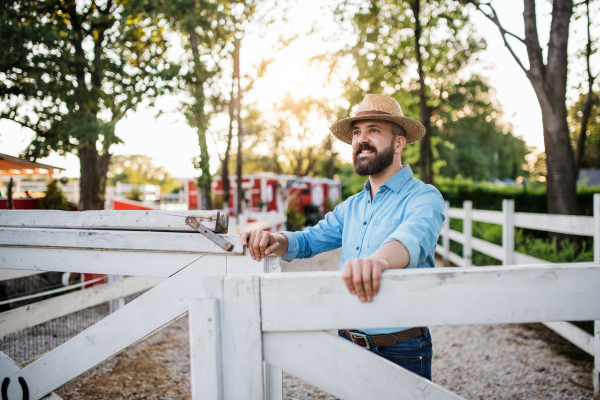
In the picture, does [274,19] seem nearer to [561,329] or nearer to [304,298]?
[561,329]

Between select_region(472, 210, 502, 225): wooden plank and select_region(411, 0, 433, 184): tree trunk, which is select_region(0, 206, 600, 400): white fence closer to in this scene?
select_region(472, 210, 502, 225): wooden plank

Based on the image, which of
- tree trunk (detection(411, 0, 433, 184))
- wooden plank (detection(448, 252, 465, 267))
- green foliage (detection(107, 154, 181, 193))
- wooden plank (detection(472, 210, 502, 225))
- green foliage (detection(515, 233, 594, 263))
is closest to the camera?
green foliage (detection(515, 233, 594, 263))

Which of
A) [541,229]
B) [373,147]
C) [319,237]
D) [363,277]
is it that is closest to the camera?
[363,277]

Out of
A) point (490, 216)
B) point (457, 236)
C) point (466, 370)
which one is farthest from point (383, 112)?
point (457, 236)

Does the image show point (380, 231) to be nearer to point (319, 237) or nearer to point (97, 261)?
point (319, 237)

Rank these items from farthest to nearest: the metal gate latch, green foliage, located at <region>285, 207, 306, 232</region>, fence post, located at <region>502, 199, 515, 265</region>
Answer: green foliage, located at <region>285, 207, 306, 232</region>
fence post, located at <region>502, 199, 515, 265</region>
the metal gate latch

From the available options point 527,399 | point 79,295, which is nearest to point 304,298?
point 527,399

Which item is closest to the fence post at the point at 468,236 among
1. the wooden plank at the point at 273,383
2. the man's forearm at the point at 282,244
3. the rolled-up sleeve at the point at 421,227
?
the rolled-up sleeve at the point at 421,227

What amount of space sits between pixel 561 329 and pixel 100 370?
458cm

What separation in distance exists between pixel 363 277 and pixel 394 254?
1.25ft

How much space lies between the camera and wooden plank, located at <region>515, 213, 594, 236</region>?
12.2ft

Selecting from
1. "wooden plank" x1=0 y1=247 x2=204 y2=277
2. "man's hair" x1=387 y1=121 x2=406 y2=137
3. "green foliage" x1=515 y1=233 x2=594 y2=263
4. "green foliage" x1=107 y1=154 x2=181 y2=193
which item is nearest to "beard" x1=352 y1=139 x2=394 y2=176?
"man's hair" x1=387 y1=121 x2=406 y2=137

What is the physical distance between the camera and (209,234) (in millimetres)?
1532

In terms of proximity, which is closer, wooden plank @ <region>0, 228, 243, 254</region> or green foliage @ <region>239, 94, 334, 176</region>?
wooden plank @ <region>0, 228, 243, 254</region>
